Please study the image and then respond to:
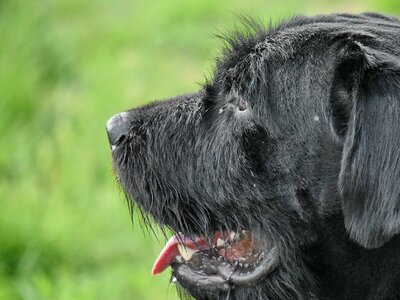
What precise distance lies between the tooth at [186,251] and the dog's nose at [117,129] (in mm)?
488

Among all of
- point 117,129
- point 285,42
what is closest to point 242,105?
point 285,42

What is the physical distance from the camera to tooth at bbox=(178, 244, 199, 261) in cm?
351

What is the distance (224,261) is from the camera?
3424 mm

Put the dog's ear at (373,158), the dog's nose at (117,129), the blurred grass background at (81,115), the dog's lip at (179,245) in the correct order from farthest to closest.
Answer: the blurred grass background at (81,115) → the dog's nose at (117,129) → the dog's lip at (179,245) → the dog's ear at (373,158)

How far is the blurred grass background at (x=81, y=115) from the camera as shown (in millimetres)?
4977

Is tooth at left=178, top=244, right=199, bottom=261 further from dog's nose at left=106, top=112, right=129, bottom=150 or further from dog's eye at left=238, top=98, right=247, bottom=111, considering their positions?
dog's eye at left=238, top=98, right=247, bottom=111

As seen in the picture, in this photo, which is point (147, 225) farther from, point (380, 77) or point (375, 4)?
point (375, 4)

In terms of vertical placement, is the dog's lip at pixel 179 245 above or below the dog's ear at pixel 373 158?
below

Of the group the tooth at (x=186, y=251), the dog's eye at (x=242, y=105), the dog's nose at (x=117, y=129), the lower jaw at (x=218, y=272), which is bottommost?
the lower jaw at (x=218, y=272)

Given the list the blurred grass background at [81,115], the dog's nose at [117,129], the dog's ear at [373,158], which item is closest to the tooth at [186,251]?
the blurred grass background at [81,115]

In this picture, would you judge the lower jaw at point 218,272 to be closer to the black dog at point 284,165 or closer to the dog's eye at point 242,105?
the black dog at point 284,165

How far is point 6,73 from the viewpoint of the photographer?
6.07 metres

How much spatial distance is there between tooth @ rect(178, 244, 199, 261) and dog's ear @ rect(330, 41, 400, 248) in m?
0.74

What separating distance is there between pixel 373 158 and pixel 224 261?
31.0 inches
